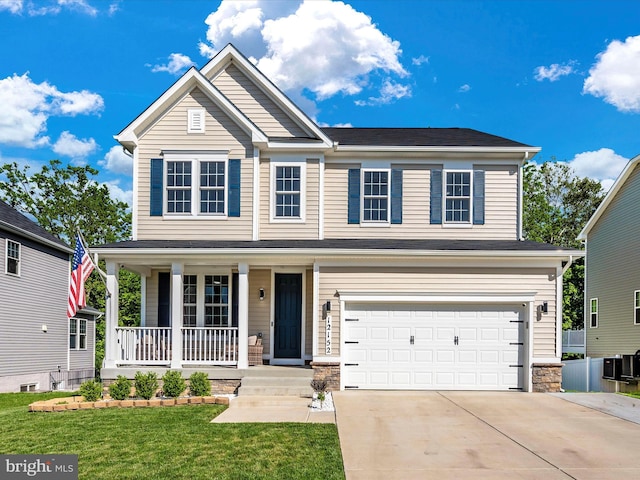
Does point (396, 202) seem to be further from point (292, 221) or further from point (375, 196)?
point (292, 221)

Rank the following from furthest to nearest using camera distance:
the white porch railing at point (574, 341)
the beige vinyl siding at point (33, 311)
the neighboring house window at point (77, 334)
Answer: the white porch railing at point (574, 341), the neighboring house window at point (77, 334), the beige vinyl siding at point (33, 311)

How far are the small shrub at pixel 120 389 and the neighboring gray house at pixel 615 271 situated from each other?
57.0ft

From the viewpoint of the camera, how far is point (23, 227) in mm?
20375

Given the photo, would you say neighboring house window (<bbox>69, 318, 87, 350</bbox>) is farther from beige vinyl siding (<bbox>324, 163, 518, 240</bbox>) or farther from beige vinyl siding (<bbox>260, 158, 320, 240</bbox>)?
beige vinyl siding (<bbox>324, 163, 518, 240</bbox>)

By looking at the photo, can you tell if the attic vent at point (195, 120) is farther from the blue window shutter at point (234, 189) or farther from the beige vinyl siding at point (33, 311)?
the beige vinyl siding at point (33, 311)

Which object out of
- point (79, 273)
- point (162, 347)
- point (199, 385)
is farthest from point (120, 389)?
point (79, 273)

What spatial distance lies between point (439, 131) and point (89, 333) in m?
18.7

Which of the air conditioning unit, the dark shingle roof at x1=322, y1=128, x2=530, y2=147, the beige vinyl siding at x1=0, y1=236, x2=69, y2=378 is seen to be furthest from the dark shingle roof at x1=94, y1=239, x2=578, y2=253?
the beige vinyl siding at x1=0, y1=236, x2=69, y2=378

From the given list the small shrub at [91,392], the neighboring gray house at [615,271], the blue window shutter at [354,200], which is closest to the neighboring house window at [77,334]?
the small shrub at [91,392]

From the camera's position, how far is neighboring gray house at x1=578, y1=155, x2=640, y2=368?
2091 cm

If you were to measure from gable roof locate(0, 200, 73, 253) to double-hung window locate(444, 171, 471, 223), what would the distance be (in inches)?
547

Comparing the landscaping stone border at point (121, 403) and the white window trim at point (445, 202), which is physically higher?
the white window trim at point (445, 202)

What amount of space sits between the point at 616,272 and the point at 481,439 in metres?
16.6

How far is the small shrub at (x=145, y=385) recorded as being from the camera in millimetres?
12078
